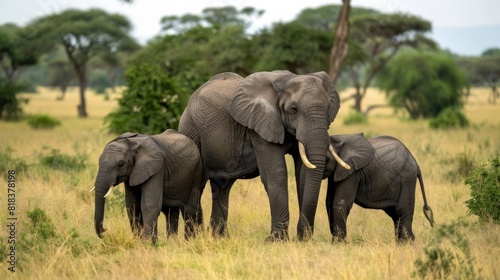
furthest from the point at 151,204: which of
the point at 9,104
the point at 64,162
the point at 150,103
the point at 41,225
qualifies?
the point at 9,104

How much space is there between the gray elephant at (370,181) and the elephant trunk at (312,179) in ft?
0.78

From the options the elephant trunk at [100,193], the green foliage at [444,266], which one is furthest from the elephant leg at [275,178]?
the green foliage at [444,266]

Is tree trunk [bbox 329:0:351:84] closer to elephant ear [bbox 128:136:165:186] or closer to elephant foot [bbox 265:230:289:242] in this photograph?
elephant foot [bbox 265:230:289:242]

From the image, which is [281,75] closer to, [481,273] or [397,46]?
[481,273]

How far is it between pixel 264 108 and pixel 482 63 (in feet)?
178

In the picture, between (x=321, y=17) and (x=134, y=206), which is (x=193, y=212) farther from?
(x=321, y=17)

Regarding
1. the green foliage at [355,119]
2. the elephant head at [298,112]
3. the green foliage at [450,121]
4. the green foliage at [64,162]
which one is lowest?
the green foliage at [355,119]

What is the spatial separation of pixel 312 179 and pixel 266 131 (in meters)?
0.67

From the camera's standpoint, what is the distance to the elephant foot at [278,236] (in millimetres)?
8625

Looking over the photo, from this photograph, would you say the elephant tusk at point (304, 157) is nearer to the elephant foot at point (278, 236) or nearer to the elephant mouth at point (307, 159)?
the elephant mouth at point (307, 159)

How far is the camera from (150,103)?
18.8 metres

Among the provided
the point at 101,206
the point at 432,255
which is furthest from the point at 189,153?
the point at 432,255

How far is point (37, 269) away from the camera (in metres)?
7.43

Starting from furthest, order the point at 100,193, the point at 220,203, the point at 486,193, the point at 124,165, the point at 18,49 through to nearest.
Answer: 1. the point at 18,49
2. the point at 486,193
3. the point at 220,203
4. the point at 124,165
5. the point at 100,193
